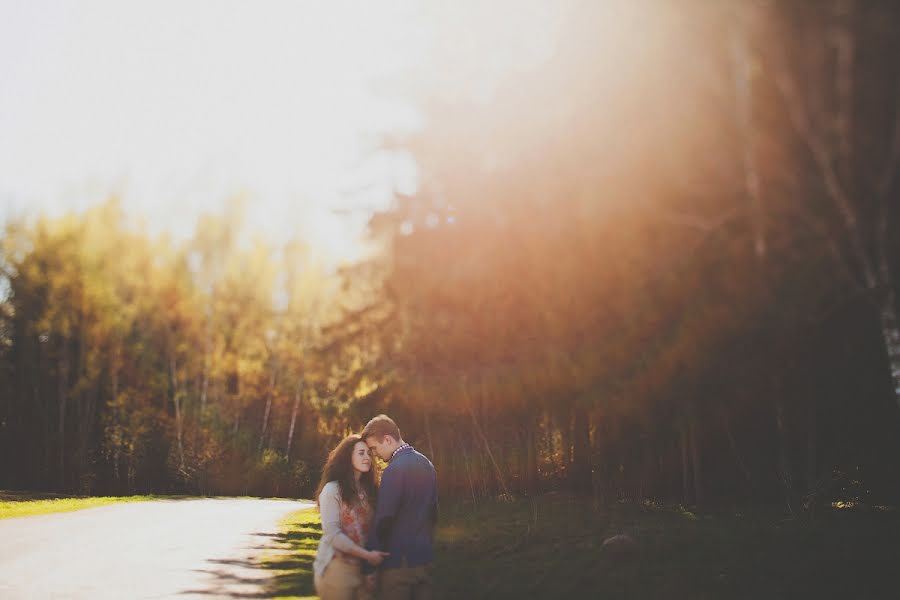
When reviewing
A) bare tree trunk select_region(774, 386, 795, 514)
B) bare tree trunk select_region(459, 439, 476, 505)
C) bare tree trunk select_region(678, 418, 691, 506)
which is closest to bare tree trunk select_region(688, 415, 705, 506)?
bare tree trunk select_region(678, 418, 691, 506)

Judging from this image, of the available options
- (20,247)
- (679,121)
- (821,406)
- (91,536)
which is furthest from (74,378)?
(679,121)

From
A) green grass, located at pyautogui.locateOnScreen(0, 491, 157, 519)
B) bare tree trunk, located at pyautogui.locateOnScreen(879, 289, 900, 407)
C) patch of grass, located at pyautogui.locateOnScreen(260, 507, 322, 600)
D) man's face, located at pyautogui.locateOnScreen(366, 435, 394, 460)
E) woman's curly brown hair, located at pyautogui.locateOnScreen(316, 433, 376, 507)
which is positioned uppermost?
bare tree trunk, located at pyautogui.locateOnScreen(879, 289, 900, 407)

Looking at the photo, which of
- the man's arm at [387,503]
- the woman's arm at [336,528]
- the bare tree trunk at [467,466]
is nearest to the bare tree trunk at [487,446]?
the bare tree trunk at [467,466]

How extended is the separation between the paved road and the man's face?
400cm

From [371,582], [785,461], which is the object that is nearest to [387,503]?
[371,582]

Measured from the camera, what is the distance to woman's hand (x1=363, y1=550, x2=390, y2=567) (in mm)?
3900

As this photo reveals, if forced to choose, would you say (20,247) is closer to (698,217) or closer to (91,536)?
(91,536)

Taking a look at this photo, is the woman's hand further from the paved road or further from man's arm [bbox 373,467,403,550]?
the paved road

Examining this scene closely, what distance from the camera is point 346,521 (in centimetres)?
413

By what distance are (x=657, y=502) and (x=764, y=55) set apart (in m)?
9.79

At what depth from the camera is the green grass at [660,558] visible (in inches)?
265

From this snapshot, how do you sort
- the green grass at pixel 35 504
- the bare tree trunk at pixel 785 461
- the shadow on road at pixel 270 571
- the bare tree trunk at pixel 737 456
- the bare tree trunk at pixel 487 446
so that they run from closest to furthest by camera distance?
the shadow on road at pixel 270 571
the bare tree trunk at pixel 785 461
the bare tree trunk at pixel 487 446
the bare tree trunk at pixel 737 456
the green grass at pixel 35 504

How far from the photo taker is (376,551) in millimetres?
3928

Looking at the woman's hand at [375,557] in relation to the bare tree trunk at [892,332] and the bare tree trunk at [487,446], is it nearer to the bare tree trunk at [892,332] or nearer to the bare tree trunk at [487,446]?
the bare tree trunk at [892,332]
